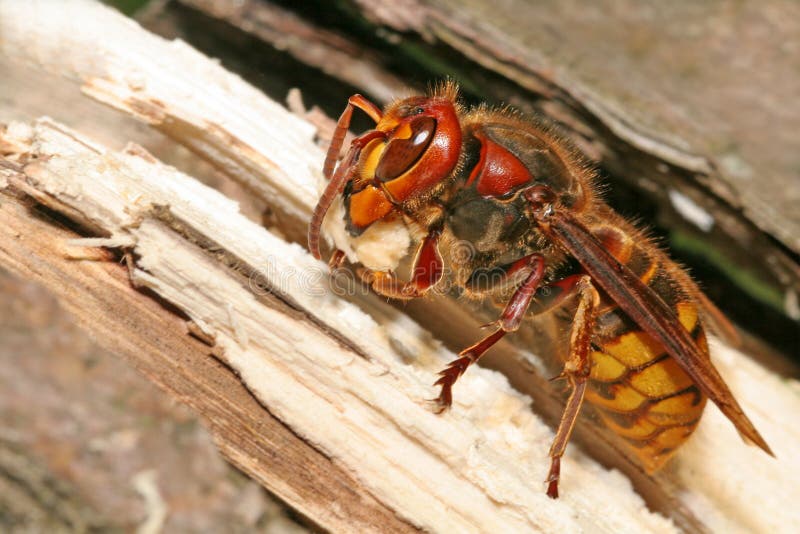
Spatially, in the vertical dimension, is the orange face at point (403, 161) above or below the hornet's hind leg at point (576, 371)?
above

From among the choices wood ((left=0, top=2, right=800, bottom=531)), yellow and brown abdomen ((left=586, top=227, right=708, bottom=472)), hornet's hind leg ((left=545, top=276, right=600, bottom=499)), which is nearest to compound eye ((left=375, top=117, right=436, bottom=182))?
wood ((left=0, top=2, right=800, bottom=531))

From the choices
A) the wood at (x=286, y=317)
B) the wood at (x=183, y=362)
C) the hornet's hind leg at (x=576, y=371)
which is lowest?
the wood at (x=183, y=362)

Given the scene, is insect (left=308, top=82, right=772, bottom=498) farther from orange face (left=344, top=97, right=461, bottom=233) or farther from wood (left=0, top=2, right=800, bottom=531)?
wood (left=0, top=2, right=800, bottom=531)

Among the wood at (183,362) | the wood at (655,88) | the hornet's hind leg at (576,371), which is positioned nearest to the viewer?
the wood at (183,362)

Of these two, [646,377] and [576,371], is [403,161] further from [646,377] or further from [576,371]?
[646,377]

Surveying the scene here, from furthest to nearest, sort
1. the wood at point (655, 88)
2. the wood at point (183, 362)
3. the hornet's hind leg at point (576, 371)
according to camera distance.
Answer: the wood at point (655, 88) < the hornet's hind leg at point (576, 371) < the wood at point (183, 362)

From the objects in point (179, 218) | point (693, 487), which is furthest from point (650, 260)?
point (179, 218)

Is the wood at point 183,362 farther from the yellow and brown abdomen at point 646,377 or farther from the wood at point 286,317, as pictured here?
the yellow and brown abdomen at point 646,377

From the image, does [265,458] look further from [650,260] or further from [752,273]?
[752,273]

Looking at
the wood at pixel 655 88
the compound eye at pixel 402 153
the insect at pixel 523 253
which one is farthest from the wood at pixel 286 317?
the wood at pixel 655 88
